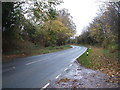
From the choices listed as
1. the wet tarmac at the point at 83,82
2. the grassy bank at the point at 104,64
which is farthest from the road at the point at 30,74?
the grassy bank at the point at 104,64

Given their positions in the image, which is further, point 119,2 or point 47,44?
point 47,44

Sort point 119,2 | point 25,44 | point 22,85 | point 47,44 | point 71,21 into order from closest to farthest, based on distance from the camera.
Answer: point 22,85 → point 119,2 → point 25,44 → point 47,44 → point 71,21

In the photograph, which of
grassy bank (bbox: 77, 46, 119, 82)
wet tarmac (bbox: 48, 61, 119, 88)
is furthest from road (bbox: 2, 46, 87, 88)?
grassy bank (bbox: 77, 46, 119, 82)

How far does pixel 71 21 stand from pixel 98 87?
57.0 m

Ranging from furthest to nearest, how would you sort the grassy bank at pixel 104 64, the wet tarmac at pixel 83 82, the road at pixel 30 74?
the grassy bank at pixel 104 64
the road at pixel 30 74
the wet tarmac at pixel 83 82

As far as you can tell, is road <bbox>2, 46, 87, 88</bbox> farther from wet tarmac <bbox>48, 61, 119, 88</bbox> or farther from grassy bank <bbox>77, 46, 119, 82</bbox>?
grassy bank <bbox>77, 46, 119, 82</bbox>

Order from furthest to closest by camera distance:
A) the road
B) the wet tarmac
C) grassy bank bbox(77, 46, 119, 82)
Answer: grassy bank bbox(77, 46, 119, 82) < the road < the wet tarmac

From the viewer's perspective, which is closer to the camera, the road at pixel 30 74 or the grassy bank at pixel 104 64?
the road at pixel 30 74

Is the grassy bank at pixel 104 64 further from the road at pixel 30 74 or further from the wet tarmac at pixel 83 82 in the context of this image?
the road at pixel 30 74

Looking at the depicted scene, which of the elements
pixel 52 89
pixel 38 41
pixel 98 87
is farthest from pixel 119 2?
pixel 38 41

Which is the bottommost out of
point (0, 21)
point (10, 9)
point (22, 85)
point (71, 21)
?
point (22, 85)

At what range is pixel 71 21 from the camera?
61.8 meters

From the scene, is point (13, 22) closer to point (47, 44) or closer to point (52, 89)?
point (52, 89)

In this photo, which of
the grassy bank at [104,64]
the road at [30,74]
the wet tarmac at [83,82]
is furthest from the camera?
the grassy bank at [104,64]
